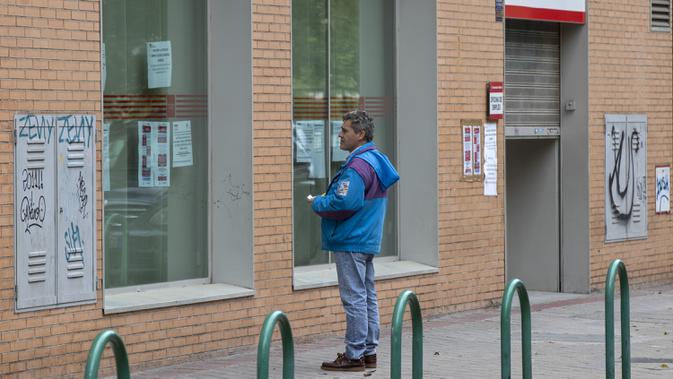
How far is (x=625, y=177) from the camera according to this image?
16016 mm

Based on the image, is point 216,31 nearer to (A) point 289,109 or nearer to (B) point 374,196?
(A) point 289,109

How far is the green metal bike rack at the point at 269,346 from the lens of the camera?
5852mm

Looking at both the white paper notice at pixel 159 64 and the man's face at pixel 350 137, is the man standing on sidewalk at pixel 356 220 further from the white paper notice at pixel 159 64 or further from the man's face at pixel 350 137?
the white paper notice at pixel 159 64

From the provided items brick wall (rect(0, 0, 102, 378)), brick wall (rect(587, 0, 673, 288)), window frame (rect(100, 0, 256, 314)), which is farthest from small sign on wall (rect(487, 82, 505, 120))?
brick wall (rect(0, 0, 102, 378))

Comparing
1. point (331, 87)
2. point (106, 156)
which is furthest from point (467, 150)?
point (106, 156)

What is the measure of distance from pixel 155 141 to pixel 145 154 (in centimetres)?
15

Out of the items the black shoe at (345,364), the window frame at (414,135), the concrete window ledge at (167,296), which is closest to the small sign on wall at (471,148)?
the window frame at (414,135)

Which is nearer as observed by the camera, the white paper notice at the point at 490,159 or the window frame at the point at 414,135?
the window frame at the point at 414,135

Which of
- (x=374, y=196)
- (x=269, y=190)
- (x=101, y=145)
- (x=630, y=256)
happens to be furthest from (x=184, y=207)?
(x=630, y=256)

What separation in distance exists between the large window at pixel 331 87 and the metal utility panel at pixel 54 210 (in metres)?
2.76

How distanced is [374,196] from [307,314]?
2.32 meters

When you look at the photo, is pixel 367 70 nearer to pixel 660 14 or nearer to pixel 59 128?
pixel 59 128

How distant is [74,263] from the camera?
9672 millimetres

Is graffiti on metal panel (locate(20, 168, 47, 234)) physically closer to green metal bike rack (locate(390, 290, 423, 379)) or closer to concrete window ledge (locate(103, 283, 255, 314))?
concrete window ledge (locate(103, 283, 255, 314))
